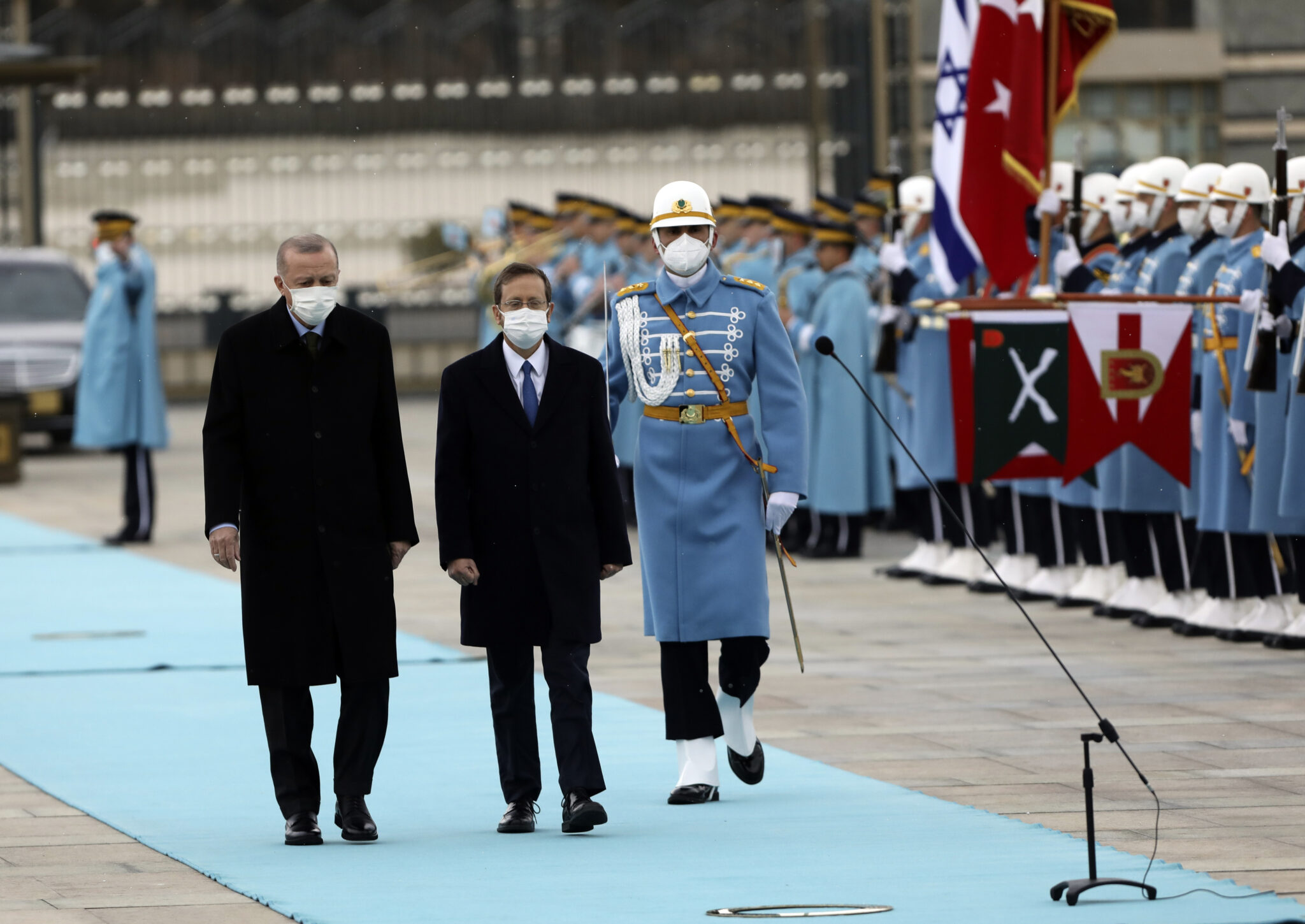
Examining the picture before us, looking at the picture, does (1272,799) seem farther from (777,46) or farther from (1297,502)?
(777,46)

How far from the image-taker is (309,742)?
7.00 m

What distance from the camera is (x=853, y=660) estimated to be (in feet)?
35.6

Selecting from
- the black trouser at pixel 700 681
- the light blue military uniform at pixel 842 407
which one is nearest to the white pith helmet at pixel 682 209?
the black trouser at pixel 700 681

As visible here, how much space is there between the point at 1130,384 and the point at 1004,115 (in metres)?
1.51

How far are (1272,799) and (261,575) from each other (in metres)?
2.89

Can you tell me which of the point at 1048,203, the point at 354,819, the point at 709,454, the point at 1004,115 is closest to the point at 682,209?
the point at 709,454

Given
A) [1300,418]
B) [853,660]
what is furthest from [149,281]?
[1300,418]

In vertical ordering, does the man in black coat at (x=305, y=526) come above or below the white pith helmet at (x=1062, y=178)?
below

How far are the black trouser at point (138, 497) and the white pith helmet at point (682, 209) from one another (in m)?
10.1

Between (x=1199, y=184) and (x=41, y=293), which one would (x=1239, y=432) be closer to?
(x=1199, y=184)

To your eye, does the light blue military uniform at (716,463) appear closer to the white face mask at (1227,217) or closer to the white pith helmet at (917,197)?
the white face mask at (1227,217)

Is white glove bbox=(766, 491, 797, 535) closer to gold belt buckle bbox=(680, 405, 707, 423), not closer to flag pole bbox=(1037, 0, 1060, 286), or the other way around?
gold belt buckle bbox=(680, 405, 707, 423)

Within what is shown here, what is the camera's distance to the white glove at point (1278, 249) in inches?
407

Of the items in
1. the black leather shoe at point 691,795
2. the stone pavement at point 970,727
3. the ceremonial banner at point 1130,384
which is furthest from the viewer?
the ceremonial banner at point 1130,384
